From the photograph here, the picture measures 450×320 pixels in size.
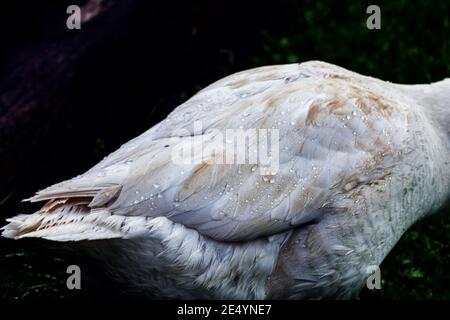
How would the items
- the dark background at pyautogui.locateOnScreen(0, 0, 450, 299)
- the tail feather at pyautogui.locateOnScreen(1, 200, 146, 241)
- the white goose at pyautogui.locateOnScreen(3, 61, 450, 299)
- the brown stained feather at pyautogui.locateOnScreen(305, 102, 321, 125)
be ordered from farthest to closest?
the dark background at pyautogui.locateOnScreen(0, 0, 450, 299), the brown stained feather at pyautogui.locateOnScreen(305, 102, 321, 125), the white goose at pyautogui.locateOnScreen(3, 61, 450, 299), the tail feather at pyautogui.locateOnScreen(1, 200, 146, 241)

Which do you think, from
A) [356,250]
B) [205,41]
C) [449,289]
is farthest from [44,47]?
[449,289]

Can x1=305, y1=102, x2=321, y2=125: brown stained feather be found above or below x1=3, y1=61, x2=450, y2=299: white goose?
above

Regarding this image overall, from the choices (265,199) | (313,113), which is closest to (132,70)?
(313,113)

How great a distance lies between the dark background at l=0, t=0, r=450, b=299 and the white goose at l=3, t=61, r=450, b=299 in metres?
0.71

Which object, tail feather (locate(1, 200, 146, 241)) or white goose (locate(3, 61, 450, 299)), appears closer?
tail feather (locate(1, 200, 146, 241))

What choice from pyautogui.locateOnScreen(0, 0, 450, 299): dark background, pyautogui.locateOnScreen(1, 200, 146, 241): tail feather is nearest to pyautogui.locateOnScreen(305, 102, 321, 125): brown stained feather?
pyautogui.locateOnScreen(1, 200, 146, 241): tail feather

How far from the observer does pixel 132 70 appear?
578cm

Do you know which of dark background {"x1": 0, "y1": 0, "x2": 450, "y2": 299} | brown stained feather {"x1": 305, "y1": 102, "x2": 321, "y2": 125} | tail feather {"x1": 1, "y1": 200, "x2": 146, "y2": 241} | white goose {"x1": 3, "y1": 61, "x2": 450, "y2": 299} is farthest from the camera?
dark background {"x1": 0, "y1": 0, "x2": 450, "y2": 299}

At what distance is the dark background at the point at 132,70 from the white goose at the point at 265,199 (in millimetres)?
712

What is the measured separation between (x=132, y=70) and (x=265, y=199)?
2361 mm

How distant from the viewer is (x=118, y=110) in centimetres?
573

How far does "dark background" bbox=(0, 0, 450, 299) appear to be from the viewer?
490 centimetres

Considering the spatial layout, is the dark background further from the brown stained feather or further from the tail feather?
the brown stained feather

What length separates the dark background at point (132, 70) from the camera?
490 cm
